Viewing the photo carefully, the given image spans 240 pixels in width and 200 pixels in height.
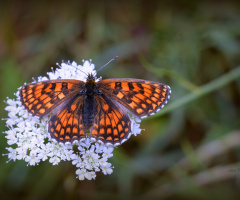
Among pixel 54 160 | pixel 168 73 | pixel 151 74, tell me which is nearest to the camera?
pixel 54 160

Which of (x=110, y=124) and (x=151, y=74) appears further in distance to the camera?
(x=151, y=74)

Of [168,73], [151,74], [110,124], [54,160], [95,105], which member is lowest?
[54,160]

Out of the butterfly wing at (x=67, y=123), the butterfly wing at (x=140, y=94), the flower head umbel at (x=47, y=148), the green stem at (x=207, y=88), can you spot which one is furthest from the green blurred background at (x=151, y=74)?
the butterfly wing at (x=67, y=123)

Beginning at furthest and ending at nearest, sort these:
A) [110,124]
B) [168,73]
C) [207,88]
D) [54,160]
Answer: [207,88] → [168,73] → [54,160] → [110,124]

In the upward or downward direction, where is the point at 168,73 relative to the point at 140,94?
upward

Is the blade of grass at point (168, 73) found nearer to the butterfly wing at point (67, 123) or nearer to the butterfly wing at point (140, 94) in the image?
the butterfly wing at point (140, 94)

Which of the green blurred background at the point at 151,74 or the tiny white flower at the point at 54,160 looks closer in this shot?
the tiny white flower at the point at 54,160

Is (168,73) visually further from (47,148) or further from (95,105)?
(47,148)

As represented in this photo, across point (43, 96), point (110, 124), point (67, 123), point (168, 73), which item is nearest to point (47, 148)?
point (67, 123)

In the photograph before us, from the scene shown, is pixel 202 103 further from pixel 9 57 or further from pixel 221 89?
pixel 9 57
